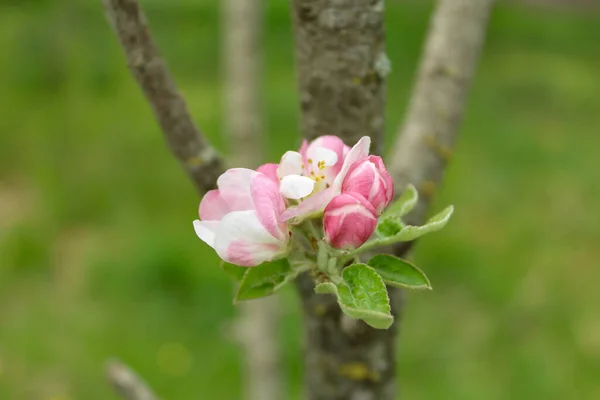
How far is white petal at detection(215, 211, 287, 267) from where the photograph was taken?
72cm

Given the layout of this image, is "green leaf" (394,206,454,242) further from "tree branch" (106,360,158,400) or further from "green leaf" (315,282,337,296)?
"tree branch" (106,360,158,400)

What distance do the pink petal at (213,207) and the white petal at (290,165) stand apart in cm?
7

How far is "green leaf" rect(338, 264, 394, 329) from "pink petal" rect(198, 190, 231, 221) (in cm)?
14

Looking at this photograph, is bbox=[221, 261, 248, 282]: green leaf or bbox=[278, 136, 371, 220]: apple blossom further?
bbox=[221, 261, 248, 282]: green leaf

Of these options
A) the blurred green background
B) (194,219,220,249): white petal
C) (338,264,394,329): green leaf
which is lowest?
the blurred green background

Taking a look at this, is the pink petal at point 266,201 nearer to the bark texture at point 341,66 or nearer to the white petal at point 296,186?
the white petal at point 296,186

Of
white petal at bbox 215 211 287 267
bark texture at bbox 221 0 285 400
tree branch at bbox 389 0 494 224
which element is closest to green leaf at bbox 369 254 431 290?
white petal at bbox 215 211 287 267

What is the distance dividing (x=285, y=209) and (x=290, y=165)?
0.06 meters

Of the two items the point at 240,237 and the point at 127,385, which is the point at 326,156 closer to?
the point at 240,237

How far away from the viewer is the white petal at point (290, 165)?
791 millimetres

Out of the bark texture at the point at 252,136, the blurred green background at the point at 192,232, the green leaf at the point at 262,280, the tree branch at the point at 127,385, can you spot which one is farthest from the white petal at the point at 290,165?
the blurred green background at the point at 192,232

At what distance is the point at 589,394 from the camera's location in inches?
116

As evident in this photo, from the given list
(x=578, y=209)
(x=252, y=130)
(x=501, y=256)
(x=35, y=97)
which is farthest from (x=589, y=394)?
(x=35, y=97)

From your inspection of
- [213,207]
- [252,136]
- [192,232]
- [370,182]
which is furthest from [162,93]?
[192,232]
